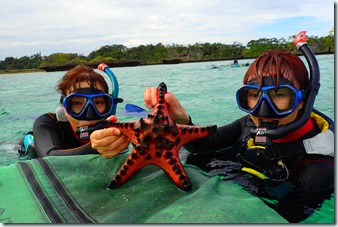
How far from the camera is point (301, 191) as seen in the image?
2578 mm

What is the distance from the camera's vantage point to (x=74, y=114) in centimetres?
332

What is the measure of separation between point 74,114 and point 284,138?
6.66 ft

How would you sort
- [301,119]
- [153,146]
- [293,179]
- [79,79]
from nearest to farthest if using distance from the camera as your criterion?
1. [153,146]
2. [301,119]
3. [293,179]
4. [79,79]

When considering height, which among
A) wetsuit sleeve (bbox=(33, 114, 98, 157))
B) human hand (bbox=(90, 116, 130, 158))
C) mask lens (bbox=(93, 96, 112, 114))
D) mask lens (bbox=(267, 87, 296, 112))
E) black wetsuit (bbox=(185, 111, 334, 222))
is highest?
mask lens (bbox=(267, 87, 296, 112))

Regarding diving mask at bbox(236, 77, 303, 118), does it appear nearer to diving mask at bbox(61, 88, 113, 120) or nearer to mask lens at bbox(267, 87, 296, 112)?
mask lens at bbox(267, 87, 296, 112)

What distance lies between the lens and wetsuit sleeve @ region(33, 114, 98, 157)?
283cm

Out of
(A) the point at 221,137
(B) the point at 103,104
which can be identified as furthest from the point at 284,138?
(B) the point at 103,104

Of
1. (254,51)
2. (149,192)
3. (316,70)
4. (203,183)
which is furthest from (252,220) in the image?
(254,51)

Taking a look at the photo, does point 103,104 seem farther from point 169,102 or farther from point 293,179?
point 293,179

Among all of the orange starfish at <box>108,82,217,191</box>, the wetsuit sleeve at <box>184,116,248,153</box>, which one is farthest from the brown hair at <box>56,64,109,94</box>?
the orange starfish at <box>108,82,217,191</box>

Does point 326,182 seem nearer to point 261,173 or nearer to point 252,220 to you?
point 261,173

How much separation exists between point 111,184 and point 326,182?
1633 mm

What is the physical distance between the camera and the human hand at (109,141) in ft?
7.20

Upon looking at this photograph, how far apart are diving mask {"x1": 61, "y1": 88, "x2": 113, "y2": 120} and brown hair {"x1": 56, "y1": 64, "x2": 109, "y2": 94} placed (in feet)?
0.44
